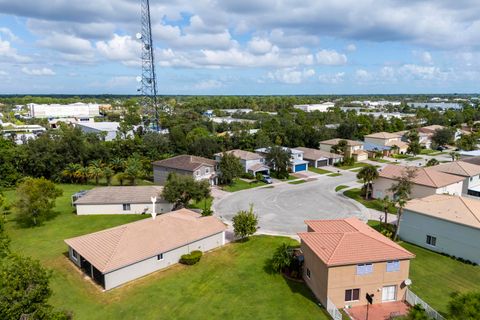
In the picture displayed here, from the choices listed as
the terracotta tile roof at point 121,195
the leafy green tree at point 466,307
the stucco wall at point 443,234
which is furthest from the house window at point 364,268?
the terracotta tile roof at point 121,195

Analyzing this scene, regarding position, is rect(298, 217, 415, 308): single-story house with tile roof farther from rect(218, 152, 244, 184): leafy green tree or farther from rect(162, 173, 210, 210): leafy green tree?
rect(218, 152, 244, 184): leafy green tree

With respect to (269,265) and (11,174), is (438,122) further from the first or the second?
(11,174)

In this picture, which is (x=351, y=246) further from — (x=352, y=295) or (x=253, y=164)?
(x=253, y=164)

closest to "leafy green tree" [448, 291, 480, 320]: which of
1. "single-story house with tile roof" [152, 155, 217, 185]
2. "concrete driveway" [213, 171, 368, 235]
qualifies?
"concrete driveway" [213, 171, 368, 235]

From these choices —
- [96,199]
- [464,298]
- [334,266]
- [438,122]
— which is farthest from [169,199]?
[438,122]

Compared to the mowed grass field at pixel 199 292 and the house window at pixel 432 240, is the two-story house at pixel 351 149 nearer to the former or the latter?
the house window at pixel 432 240

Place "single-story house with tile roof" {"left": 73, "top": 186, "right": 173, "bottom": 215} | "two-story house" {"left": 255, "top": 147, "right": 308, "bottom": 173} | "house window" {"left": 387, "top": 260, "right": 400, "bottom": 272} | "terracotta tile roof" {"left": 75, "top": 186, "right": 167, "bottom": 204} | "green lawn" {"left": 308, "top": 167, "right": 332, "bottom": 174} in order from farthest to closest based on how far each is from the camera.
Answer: "green lawn" {"left": 308, "top": 167, "right": 332, "bottom": 174}, "two-story house" {"left": 255, "top": 147, "right": 308, "bottom": 173}, "terracotta tile roof" {"left": 75, "top": 186, "right": 167, "bottom": 204}, "single-story house with tile roof" {"left": 73, "top": 186, "right": 173, "bottom": 215}, "house window" {"left": 387, "top": 260, "right": 400, "bottom": 272}
